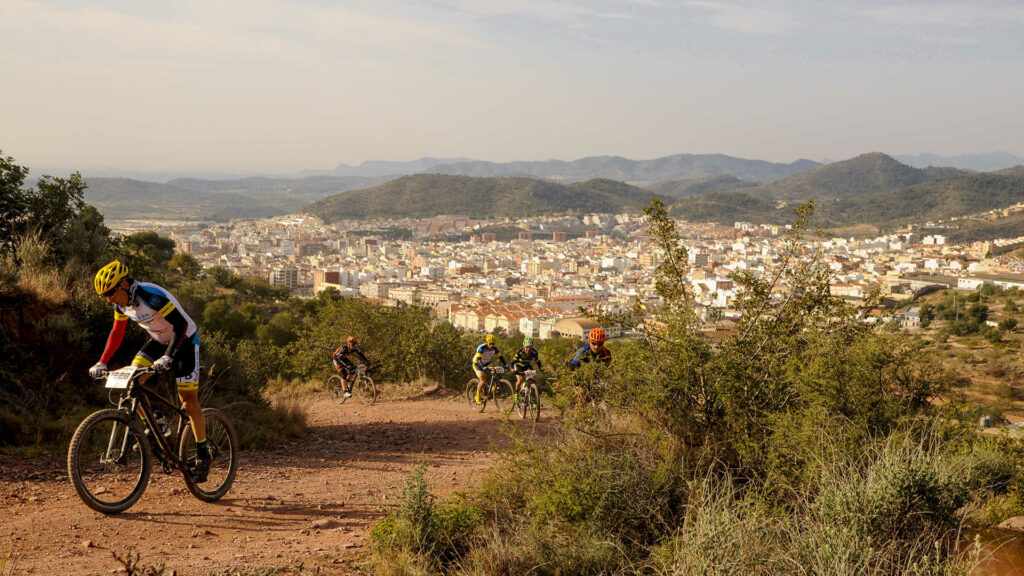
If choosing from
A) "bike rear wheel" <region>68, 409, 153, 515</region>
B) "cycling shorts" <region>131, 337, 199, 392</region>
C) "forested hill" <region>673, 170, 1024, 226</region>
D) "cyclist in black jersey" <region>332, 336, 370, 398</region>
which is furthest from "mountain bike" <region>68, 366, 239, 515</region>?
"forested hill" <region>673, 170, 1024, 226</region>

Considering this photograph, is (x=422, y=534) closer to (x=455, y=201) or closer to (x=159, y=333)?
(x=159, y=333)

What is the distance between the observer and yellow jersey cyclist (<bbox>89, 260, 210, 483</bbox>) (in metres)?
3.99

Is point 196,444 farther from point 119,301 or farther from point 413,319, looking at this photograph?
point 413,319

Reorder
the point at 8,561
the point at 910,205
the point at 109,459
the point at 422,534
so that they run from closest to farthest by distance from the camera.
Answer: the point at 8,561 < the point at 422,534 < the point at 109,459 < the point at 910,205

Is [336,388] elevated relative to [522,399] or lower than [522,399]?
lower

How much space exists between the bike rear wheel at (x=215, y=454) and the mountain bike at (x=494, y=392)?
179 inches

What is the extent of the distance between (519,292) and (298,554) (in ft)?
299

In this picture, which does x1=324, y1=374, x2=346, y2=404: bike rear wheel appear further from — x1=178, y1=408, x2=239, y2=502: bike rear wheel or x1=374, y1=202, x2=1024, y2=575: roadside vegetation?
x1=374, y1=202, x2=1024, y2=575: roadside vegetation

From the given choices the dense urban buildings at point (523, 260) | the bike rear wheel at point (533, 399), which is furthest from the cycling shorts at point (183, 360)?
the dense urban buildings at point (523, 260)

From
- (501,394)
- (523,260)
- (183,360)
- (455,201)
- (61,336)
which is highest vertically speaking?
(455,201)

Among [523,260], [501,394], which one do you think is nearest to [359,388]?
[501,394]

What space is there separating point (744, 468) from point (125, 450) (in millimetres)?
3762

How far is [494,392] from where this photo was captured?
377 inches

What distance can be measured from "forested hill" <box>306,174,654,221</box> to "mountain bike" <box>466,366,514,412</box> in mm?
166548
